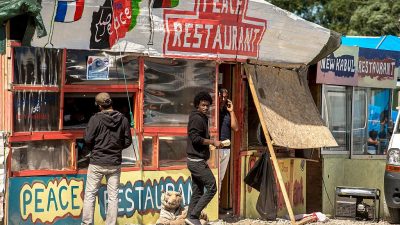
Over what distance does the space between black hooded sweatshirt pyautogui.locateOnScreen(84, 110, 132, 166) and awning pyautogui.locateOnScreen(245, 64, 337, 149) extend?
8.73 ft

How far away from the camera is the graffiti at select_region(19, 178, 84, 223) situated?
9.68 m

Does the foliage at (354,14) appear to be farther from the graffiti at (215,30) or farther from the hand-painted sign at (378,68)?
the graffiti at (215,30)

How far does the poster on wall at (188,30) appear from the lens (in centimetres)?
996

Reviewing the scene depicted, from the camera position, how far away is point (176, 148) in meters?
11.2

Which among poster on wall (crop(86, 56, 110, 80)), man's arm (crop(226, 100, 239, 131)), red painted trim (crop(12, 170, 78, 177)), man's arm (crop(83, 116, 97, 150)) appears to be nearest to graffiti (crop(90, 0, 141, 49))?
poster on wall (crop(86, 56, 110, 80))

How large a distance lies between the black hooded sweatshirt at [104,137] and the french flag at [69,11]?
1.24m

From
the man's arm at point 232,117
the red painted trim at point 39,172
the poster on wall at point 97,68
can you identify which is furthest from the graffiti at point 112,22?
the man's arm at point 232,117

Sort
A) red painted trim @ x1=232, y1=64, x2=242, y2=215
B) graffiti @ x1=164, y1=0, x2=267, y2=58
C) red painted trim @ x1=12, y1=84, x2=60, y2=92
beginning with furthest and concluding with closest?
1. red painted trim @ x1=232, y1=64, x2=242, y2=215
2. graffiti @ x1=164, y1=0, x2=267, y2=58
3. red painted trim @ x1=12, y1=84, x2=60, y2=92

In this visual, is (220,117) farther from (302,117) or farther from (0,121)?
(0,121)

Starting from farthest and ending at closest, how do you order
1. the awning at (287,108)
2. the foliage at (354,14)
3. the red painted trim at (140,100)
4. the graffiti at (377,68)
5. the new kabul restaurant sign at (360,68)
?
the foliage at (354,14)
the graffiti at (377,68)
the new kabul restaurant sign at (360,68)
the awning at (287,108)
the red painted trim at (140,100)

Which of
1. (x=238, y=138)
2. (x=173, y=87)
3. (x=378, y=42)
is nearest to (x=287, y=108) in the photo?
(x=238, y=138)

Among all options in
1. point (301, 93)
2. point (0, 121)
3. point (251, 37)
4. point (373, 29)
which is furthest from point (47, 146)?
point (373, 29)

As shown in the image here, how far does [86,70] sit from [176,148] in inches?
72.1

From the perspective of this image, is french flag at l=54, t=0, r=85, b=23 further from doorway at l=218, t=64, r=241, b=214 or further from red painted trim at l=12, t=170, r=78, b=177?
doorway at l=218, t=64, r=241, b=214
